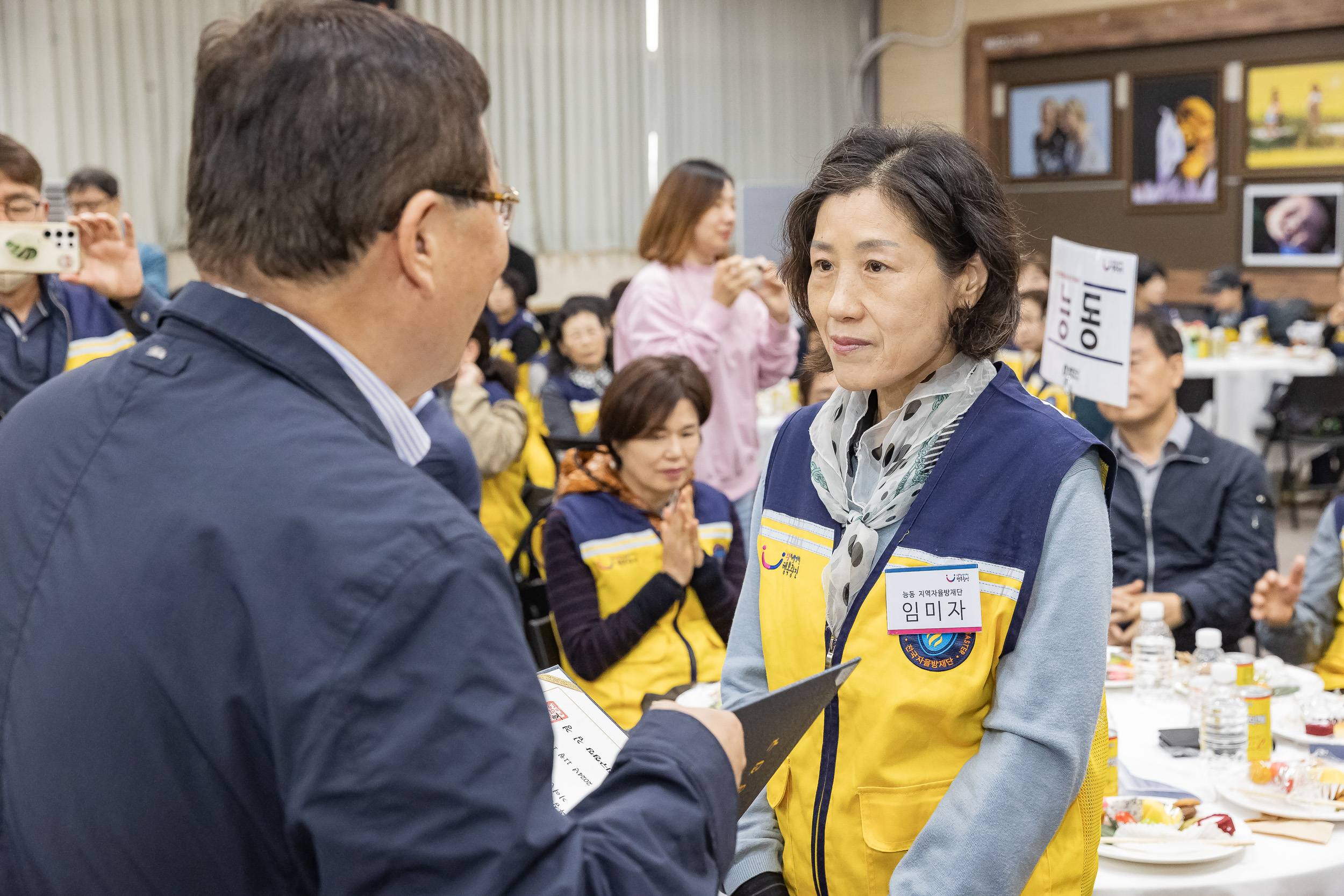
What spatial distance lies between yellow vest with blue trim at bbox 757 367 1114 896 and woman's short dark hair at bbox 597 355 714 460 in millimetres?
1472

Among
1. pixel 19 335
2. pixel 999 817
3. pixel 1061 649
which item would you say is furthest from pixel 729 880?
pixel 19 335

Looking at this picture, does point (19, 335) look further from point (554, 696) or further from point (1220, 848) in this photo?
point (1220, 848)

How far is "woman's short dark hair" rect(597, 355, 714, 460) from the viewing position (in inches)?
113

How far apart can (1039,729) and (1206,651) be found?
4.62 feet

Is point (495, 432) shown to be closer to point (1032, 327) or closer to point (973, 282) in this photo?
point (1032, 327)

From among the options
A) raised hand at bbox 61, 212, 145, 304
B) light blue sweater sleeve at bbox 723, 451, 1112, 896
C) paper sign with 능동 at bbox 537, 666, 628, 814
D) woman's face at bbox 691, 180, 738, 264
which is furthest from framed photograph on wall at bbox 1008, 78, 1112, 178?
paper sign with 능동 at bbox 537, 666, 628, 814

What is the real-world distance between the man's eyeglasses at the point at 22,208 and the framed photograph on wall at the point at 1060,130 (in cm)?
953

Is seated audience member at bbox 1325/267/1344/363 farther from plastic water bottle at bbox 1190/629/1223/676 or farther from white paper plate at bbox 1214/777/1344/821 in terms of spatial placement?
white paper plate at bbox 1214/777/1344/821

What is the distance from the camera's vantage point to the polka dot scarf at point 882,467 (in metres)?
1.36

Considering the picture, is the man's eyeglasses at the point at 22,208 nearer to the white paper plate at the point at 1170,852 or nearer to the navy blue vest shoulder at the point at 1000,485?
the navy blue vest shoulder at the point at 1000,485

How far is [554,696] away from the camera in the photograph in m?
1.24

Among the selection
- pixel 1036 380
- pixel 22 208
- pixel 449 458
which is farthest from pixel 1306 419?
pixel 22 208

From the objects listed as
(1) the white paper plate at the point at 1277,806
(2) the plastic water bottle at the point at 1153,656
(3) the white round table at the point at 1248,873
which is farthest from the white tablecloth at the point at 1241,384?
(3) the white round table at the point at 1248,873

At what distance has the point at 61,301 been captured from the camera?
10.0 ft
